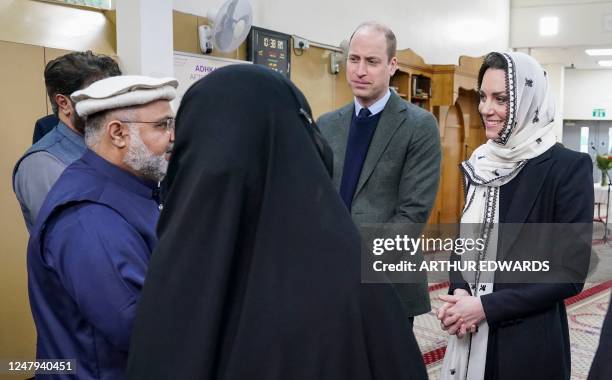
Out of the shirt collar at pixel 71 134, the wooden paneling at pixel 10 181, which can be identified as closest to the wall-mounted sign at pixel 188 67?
the wooden paneling at pixel 10 181

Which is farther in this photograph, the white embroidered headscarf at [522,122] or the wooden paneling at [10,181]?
the wooden paneling at [10,181]

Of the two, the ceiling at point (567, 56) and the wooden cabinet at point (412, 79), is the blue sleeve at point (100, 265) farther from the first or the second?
the ceiling at point (567, 56)

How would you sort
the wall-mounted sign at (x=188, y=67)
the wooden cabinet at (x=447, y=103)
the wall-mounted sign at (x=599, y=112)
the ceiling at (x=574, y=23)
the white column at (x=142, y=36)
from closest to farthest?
the white column at (x=142, y=36) → the wall-mounted sign at (x=188, y=67) → the wooden cabinet at (x=447, y=103) → the ceiling at (x=574, y=23) → the wall-mounted sign at (x=599, y=112)

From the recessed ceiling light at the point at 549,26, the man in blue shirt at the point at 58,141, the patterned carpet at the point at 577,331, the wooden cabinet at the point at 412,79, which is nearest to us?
the man in blue shirt at the point at 58,141

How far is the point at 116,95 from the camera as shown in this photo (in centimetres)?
165

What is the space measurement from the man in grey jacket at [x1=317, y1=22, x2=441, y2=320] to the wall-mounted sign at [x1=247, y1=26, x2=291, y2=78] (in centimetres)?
299

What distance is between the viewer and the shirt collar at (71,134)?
2281 millimetres

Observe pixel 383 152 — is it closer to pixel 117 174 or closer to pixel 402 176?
pixel 402 176

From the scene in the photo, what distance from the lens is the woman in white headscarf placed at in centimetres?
156

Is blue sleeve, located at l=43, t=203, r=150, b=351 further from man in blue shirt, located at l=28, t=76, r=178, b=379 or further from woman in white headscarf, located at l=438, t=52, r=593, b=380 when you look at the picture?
woman in white headscarf, located at l=438, t=52, r=593, b=380

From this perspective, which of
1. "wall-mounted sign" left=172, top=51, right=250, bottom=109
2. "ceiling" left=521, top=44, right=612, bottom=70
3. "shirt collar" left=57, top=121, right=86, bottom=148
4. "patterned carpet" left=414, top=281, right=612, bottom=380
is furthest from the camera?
"ceiling" left=521, top=44, right=612, bottom=70

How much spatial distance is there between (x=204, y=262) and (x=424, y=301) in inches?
54.5

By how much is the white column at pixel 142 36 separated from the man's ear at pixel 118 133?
102 inches

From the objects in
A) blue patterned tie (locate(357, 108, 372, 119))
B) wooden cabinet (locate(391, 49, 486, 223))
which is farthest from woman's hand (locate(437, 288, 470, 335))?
wooden cabinet (locate(391, 49, 486, 223))
